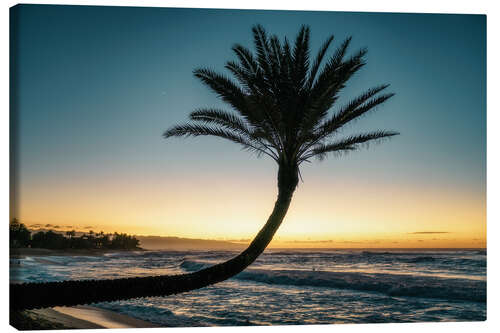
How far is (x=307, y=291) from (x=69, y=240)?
7.24 m

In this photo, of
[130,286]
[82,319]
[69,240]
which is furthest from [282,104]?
[82,319]

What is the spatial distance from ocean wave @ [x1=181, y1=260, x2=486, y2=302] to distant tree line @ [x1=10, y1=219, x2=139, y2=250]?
519 cm

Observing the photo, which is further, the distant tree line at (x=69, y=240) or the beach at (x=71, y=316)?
the beach at (x=71, y=316)

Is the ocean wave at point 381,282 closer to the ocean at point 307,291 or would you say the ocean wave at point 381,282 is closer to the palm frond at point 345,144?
the ocean at point 307,291

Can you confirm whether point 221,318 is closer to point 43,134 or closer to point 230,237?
point 230,237

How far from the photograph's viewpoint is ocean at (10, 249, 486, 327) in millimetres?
9320

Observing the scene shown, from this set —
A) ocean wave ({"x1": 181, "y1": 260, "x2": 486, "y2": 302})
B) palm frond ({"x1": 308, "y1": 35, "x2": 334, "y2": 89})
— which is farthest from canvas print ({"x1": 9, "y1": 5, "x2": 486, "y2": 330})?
ocean wave ({"x1": 181, "y1": 260, "x2": 486, "y2": 302})

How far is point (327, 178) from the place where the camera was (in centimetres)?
998

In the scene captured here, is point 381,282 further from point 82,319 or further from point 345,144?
point 82,319

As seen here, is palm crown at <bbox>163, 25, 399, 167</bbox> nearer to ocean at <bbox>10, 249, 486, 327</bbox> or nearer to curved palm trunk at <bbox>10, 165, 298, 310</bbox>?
curved palm trunk at <bbox>10, 165, 298, 310</bbox>

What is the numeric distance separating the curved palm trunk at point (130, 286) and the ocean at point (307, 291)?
1.66 m

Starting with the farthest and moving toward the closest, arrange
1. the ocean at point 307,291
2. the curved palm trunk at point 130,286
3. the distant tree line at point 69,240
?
the ocean at point 307,291, the distant tree line at point 69,240, the curved palm trunk at point 130,286

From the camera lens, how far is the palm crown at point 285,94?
292 inches

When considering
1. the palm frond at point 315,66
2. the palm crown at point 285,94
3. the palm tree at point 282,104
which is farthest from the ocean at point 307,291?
the palm frond at point 315,66
